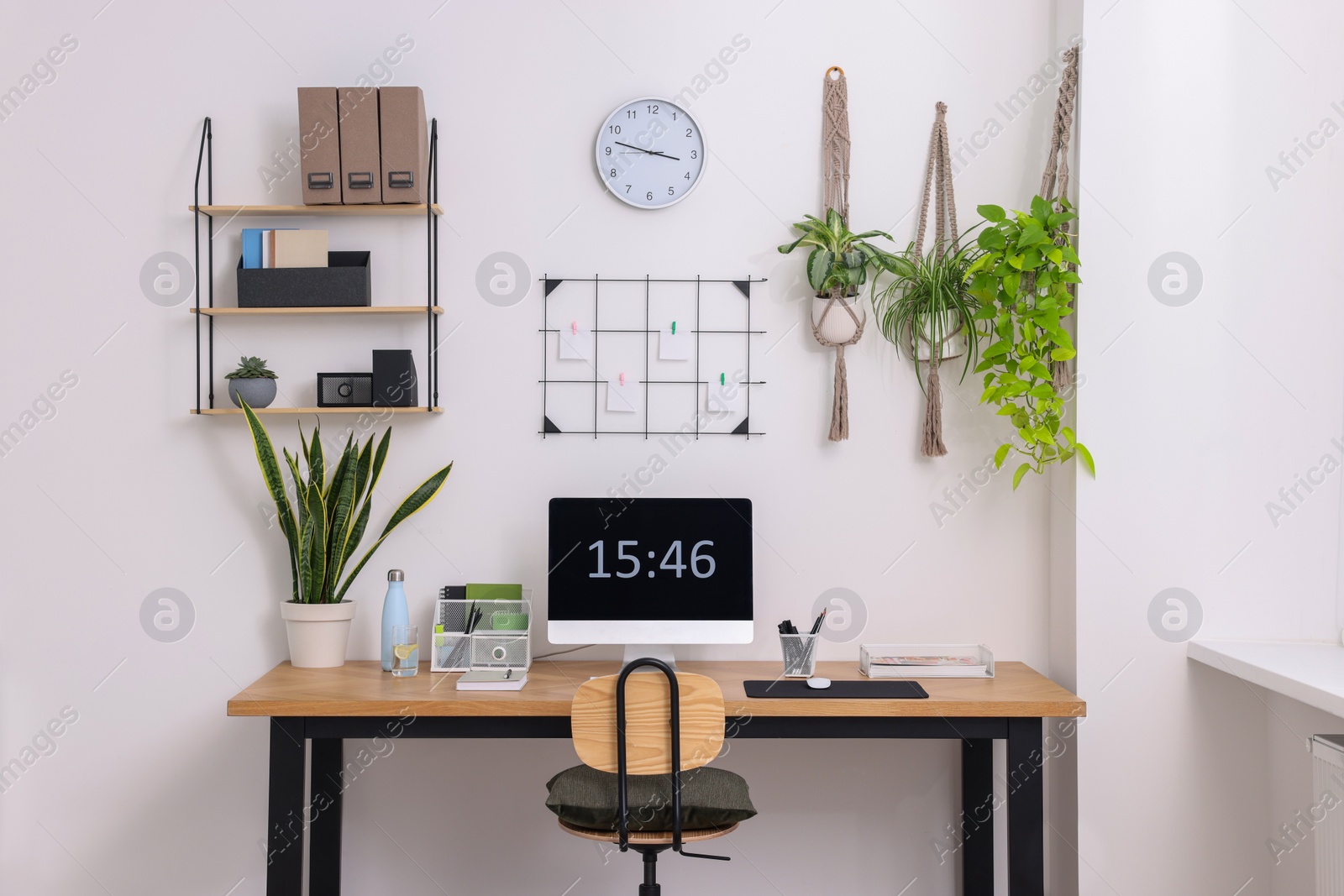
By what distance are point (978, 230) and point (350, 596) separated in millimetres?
2014

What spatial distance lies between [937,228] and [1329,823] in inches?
64.9

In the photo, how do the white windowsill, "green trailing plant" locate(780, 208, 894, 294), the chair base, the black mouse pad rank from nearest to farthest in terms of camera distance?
the white windowsill
the chair base
the black mouse pad
"green trailing plant" locate(780, 208, 894, 294)

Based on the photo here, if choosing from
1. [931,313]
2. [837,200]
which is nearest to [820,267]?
[837,200]

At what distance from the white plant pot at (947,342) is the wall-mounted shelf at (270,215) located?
1.31 m

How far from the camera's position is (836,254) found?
7.57 feet

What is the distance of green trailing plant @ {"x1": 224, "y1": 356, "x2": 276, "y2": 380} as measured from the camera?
2.27 m

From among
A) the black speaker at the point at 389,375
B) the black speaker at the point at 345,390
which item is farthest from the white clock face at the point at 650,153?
the black speaker at the point at 345,390

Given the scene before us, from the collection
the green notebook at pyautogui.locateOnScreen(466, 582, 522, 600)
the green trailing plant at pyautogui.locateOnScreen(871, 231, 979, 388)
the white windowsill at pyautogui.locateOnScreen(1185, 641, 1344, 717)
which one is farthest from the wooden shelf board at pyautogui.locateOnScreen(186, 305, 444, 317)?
the white windowsill at pyautogui.locateOnScreen(1185, 641, 1344, 717)

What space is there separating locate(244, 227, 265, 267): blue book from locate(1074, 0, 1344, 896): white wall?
2.19 meters

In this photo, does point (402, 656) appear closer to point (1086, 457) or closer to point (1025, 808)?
point (1025, 808)

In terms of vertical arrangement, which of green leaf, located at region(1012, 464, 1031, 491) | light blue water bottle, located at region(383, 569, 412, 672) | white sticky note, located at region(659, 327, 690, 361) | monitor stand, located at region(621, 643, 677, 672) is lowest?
monitor stand, located at region(621, 643, 677, 672)

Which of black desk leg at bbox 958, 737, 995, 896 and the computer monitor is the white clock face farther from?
black desk leg at bbox 958, 737, 995, 896

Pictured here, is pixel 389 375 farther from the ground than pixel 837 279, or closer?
closer

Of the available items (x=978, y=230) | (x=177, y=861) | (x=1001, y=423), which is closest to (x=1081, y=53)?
(x=978, y=230)
